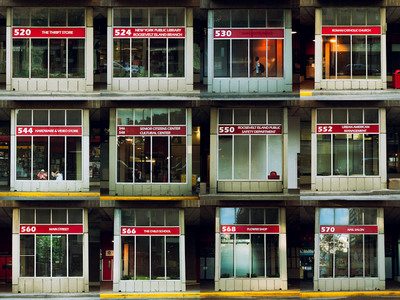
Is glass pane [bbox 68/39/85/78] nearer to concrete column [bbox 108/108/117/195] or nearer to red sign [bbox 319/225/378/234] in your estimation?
concrete column [bbox 108/108/117/195]

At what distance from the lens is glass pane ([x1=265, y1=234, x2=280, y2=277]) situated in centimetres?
3281

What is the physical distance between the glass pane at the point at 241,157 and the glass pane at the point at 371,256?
6366mm

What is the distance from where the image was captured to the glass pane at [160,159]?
109 ft

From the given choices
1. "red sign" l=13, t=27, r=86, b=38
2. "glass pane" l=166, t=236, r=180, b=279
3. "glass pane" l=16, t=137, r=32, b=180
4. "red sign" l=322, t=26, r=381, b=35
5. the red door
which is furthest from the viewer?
the red door

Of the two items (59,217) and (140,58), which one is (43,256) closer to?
(59,217)

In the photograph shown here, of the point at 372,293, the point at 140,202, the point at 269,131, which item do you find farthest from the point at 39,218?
the point at 372,293

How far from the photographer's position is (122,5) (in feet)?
108

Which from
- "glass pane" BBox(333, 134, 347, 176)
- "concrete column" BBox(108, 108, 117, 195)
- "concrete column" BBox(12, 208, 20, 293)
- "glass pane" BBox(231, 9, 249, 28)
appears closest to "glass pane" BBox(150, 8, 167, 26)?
"glass pane" BBox(231, 9, 249, 28)

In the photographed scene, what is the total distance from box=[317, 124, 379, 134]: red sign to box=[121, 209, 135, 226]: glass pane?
31.0 ft

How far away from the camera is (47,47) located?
3341 centimetres

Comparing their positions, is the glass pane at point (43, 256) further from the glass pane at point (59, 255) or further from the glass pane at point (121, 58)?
the glass pane at point (121, 58)

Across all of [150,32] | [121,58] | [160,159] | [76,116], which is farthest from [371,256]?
[76,116]

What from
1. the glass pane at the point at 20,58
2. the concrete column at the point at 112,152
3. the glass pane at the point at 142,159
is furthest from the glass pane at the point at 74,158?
the glass pane at the point at 20,58

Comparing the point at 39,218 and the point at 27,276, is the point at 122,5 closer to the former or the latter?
the point at 39,218
